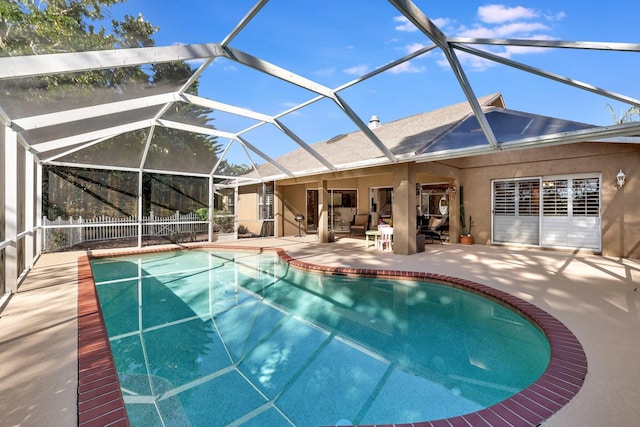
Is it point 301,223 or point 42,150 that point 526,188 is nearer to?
point 301,223

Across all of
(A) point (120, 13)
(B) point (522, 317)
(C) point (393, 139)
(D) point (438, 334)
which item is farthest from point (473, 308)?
(A) point (120, 13)

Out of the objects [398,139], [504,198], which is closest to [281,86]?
[398,139]

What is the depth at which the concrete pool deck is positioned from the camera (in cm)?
224

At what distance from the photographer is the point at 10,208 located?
5.00m

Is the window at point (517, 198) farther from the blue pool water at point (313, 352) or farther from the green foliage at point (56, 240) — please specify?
the green foliage at point (56, 240)

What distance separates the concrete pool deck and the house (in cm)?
106

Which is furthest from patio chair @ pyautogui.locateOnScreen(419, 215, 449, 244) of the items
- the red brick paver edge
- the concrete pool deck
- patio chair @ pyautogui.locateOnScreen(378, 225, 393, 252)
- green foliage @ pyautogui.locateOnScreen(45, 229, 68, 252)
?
green foliage @ pyautogui.locateOnScreen(45, 229, 68, 252)

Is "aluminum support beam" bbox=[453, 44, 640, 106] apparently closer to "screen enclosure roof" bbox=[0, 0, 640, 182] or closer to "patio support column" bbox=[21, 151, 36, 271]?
"screen enclosure roof" bbox=[0, 0, 640, 182]

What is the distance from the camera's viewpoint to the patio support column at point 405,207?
891cm

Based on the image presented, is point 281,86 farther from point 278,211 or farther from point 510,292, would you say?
point 278,211

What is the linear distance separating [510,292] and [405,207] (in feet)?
13.8

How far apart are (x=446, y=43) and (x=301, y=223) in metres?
11.6

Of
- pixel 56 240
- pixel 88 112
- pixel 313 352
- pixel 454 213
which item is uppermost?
pixel 88 112

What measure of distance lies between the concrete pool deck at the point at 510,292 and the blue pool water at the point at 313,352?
1.79 ft
